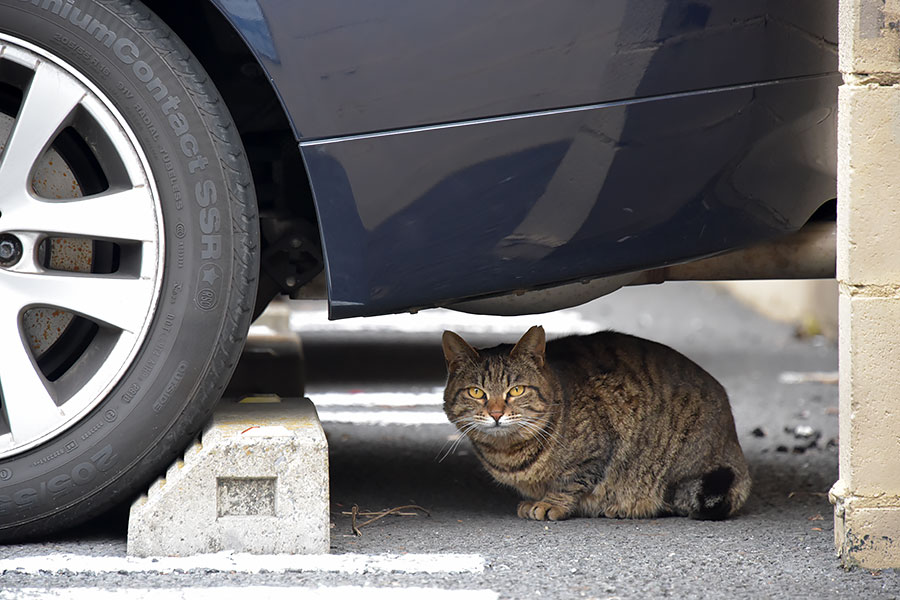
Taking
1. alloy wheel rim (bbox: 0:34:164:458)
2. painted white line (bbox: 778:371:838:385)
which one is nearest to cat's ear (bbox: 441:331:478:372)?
alloy wheel rim (bbox: 0:34:164:458)

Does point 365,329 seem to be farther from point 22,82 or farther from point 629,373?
point 22,82

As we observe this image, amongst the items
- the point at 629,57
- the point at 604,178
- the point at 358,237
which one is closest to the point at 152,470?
the point at 358,237

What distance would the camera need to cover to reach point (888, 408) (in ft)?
8.02

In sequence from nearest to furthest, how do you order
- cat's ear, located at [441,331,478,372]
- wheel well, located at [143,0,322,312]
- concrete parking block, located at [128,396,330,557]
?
concrete parking block, located at [128,396,330,557], wheel well, located at [143,0,322,312], cat's ear, located at [441,331,478,372]

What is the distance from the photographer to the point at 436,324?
22.8 feet

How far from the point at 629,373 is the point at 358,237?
125 cm

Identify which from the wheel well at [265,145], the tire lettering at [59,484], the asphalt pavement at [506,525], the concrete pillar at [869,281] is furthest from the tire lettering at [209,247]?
the concrete pillar at [869,281]

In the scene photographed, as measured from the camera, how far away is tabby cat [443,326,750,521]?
315 cm

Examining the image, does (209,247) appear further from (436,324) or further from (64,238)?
(436,324)

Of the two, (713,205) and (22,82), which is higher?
(22,82)

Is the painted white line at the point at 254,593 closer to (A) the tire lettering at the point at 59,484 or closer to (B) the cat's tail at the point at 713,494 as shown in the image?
(A) the tire lettering at the point at 59,484

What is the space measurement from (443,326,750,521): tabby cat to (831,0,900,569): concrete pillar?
0.60 meters

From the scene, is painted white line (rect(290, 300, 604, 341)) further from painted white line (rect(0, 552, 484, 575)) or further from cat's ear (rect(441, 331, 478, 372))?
painted white line (rect(0, 552, 484, 575))

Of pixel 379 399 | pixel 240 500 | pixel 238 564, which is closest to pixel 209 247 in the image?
pixel 240 500
